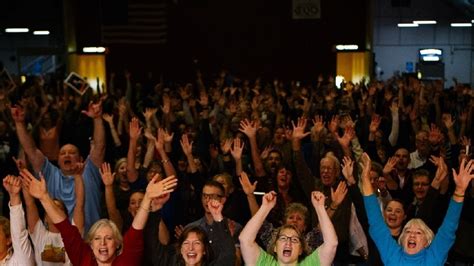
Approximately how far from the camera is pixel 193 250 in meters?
4.64

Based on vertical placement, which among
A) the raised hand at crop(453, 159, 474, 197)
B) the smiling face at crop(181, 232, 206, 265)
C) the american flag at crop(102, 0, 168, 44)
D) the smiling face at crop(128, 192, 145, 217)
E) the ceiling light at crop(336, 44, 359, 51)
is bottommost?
the smiling face at crop(181, 232, 206, 265)

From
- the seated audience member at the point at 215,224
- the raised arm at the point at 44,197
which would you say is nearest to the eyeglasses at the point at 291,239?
the seated audience member at the point at 215,224

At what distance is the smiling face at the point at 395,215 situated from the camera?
5430 millimetres

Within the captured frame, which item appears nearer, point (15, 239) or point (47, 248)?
point (15, 239)

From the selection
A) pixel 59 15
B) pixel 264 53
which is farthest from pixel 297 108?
pixel 59 15

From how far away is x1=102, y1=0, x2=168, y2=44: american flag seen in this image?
68.8 ft

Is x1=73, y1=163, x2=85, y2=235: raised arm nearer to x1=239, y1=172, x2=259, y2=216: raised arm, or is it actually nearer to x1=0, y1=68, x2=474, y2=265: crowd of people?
x1=0, y1=68, x2=474, y2=265: crowd of people

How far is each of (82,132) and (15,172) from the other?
2.09m

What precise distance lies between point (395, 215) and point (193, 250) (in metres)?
1.56

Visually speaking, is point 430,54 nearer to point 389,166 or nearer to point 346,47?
point 346,47

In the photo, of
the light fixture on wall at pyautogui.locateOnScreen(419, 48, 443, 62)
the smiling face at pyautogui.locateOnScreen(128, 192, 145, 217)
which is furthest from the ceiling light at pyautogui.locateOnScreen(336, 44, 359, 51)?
the smiling face at pyautogui.locateOnScreen(128, 192, 145, 217)

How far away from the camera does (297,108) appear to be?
1260 centimetres

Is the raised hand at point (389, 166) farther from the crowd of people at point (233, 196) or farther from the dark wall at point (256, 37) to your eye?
the dark wall at point (256, 37)

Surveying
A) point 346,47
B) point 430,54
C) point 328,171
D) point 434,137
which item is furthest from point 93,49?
point 328,171
